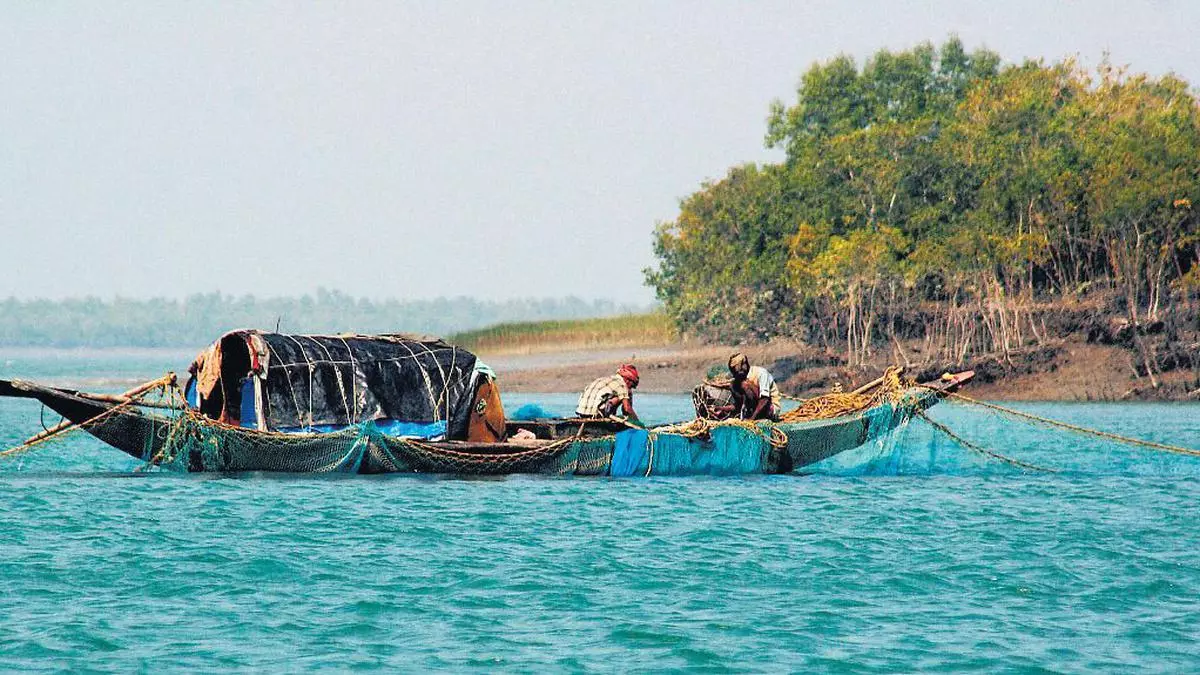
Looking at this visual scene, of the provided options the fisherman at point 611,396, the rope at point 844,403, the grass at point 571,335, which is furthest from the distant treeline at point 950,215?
the fisherman at point 611,396

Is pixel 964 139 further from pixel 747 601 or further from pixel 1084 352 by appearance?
pixel 747 601

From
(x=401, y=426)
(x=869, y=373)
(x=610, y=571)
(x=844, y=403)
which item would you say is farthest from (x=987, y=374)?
(x=610, y=571)

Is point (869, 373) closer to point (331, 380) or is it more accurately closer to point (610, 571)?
point (331, 380)

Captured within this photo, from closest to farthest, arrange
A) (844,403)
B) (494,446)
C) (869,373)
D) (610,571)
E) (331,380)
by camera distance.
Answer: (610,571), (494,446), (331,380), (844,403), (869,373)

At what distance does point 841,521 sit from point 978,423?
22.1 metres

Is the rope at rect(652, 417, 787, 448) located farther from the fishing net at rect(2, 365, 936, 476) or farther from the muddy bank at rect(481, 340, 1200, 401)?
the muddy bank at rect(481, 340, 1200, 401)

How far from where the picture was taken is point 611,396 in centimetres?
2231

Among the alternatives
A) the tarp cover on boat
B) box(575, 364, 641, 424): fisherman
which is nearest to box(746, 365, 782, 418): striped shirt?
box(575, 364, 641, 424): fisherman

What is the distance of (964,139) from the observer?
5503 centimetres

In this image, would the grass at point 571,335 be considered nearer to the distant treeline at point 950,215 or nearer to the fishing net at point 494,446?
the distant treeline at point 950,215

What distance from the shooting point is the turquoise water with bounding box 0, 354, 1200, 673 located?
462 inches

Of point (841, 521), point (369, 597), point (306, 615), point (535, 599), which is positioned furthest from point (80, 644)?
point (841, 521)

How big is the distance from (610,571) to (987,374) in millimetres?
35944

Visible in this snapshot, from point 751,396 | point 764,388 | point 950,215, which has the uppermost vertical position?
point 950,215
